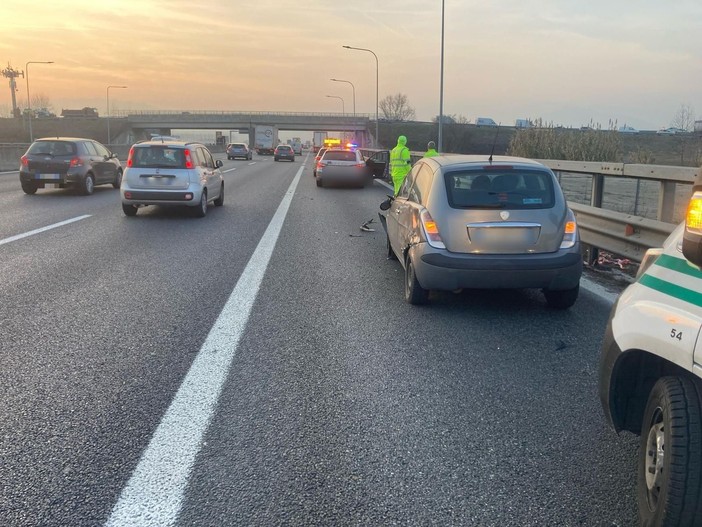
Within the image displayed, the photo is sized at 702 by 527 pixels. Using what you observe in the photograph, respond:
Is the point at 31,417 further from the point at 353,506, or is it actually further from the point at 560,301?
the point at 560,301

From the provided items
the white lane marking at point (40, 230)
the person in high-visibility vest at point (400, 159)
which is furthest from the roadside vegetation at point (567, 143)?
the white lane marking at point (40, 230)

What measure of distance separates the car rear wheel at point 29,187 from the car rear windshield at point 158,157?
6.78m

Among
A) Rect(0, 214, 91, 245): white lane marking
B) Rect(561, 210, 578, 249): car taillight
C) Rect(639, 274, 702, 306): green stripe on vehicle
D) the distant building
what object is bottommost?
Rect(0, 214, 91, 245): white lane marking

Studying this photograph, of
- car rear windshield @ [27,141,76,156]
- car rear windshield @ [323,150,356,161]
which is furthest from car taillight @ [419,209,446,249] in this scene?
car rear windshield @ [323,150,356,161]

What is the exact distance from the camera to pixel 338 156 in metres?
26.2

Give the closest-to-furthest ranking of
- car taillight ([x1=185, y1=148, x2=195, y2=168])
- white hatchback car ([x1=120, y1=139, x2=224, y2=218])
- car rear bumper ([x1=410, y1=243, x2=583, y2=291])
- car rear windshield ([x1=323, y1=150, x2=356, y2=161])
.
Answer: car rear bumper ([x1=410, y1=243, x2=583, y2=291]), white hatchback car ([x1=120, y1=139, x2=224, y2=218]), car taillight ([x1=185, y1=148, x2=195, y2=168]), car rear windshield ([x1=323, y1=150, x2=356, y2=161])

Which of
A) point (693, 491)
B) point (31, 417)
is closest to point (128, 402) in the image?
point (31, 417)

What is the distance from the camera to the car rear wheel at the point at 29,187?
1905 centimetres

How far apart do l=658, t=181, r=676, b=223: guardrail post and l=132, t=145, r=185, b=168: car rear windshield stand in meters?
9.70

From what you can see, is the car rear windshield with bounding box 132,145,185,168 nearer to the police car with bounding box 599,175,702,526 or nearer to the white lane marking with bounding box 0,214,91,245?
the white lane marking with bounding box 0,214,91,245

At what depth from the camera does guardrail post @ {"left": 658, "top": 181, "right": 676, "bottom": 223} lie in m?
7.70

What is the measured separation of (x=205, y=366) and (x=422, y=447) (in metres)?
1.97

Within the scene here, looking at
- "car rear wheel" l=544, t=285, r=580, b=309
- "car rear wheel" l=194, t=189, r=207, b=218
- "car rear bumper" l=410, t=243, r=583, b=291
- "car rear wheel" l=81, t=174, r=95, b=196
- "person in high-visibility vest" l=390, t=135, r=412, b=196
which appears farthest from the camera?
"car rear wheel" l=81, t=174, r=95, b=196

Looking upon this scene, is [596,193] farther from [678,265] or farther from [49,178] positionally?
[49,178]
